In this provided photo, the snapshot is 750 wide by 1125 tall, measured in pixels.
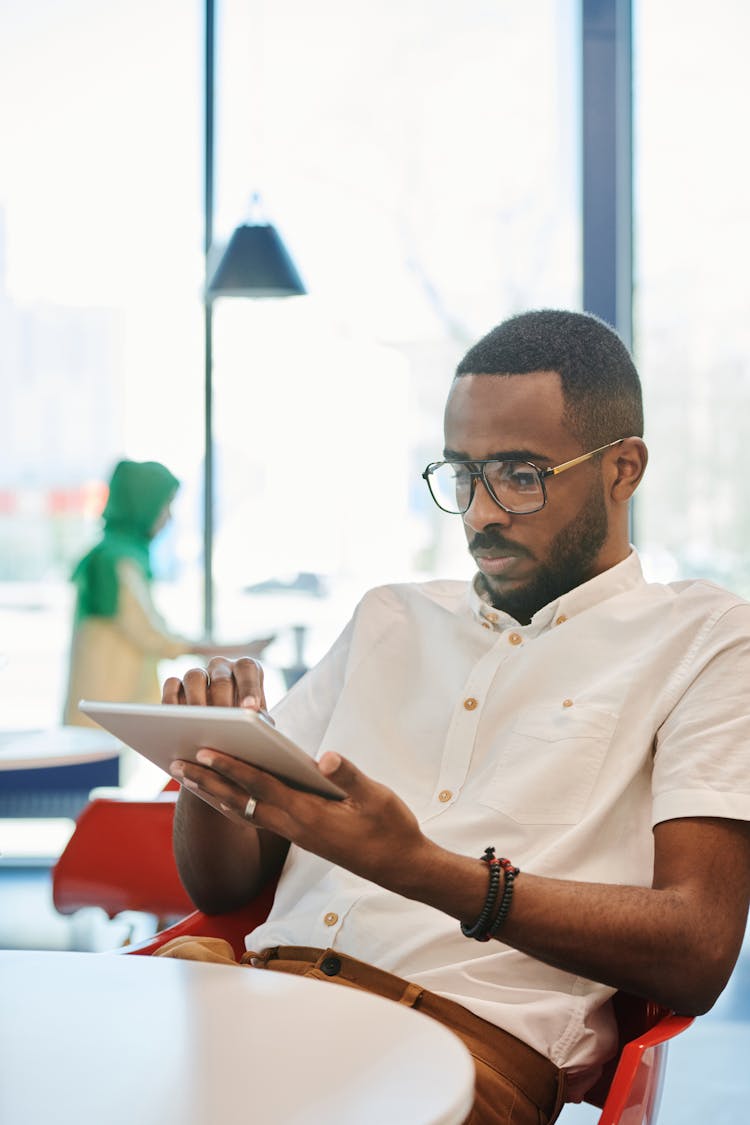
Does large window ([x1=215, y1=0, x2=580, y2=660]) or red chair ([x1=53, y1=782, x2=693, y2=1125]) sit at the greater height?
large window ([x1=215, y1=0, x2=580, y2=660])

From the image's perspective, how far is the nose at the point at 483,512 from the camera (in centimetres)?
180

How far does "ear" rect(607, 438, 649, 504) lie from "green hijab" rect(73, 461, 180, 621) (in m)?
3.27

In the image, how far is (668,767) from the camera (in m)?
1.57

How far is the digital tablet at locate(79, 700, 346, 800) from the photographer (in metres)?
1.21

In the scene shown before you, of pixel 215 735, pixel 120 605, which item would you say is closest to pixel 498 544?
pixel 215 735

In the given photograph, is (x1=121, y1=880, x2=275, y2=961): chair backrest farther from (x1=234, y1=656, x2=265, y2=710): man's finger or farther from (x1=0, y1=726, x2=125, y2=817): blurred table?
(x1=0, y1=726, x2=125, y2=817): blurred table

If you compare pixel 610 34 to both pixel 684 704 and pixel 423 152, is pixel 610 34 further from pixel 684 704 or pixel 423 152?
pixel 684 704

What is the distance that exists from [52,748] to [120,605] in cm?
153

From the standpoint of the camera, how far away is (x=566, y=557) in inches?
72.7

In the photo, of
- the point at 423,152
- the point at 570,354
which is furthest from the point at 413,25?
the point at 570,354

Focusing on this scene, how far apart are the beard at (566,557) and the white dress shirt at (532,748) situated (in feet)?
0.09

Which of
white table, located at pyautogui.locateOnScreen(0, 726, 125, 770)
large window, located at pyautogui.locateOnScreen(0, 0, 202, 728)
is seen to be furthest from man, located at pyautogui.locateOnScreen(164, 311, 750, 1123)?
large window, located at pyautogui.locateOnScreen(0, 0, 202, 728)

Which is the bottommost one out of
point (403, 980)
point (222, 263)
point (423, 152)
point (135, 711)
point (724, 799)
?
point (403, 980)

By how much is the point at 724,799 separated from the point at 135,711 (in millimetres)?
671
